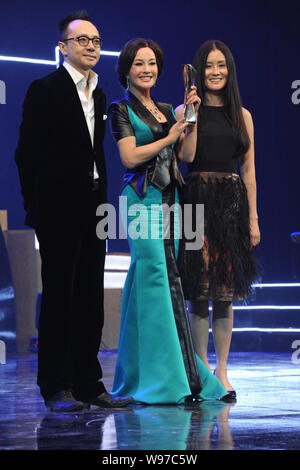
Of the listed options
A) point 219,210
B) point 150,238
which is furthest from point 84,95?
point 219,210

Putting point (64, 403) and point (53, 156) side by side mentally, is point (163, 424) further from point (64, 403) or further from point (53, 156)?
point (53, 156)

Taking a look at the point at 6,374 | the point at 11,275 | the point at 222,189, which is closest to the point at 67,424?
the point at 222,189

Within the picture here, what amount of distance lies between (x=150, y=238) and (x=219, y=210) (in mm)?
318

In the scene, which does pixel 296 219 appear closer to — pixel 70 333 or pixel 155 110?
pixel 155 110

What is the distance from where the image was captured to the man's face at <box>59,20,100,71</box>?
3.10 m

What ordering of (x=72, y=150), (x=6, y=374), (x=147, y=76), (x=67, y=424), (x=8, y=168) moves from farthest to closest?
(x=8, y=168), (x=6, y=374), (x=147, y=76), (x=72, y=150), (x=67, y=424)

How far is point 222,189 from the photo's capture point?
11.4 feet

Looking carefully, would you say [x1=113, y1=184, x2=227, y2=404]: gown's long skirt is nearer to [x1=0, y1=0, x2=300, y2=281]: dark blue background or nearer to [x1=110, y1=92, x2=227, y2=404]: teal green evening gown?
[x1=110, y1=92, x2=227, y2=404]: teal green evening gown

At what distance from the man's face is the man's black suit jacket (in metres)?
0.09

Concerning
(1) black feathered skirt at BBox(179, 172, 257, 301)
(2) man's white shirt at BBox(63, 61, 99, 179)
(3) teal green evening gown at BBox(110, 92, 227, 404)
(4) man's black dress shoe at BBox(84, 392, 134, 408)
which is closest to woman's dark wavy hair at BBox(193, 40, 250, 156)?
(1) black feathered skirt at BBox(179, 172, 257, 301)

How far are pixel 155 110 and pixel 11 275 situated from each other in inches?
123

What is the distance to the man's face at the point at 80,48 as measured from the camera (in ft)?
10.2

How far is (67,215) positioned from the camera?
3049 mm
